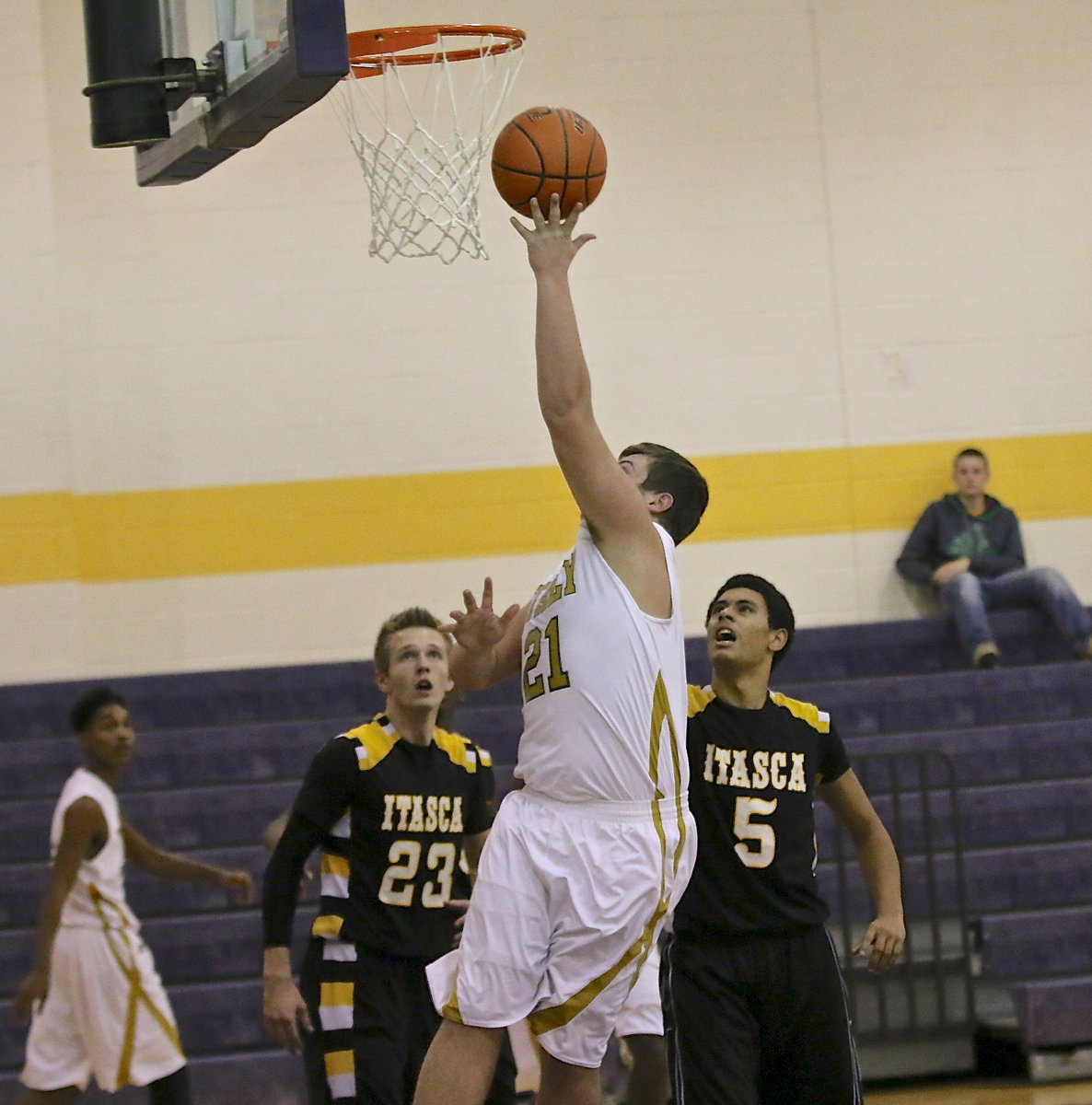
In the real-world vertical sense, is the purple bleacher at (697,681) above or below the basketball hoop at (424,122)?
below

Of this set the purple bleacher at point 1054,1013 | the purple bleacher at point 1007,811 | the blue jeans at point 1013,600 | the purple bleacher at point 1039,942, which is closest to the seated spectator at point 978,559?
the blue jeans at point 1013,600

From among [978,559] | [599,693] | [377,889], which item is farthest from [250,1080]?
[978,559]

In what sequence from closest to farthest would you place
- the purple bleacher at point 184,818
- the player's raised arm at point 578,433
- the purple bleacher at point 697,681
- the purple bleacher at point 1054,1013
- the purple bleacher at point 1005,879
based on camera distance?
the player's raised arm at point 578,433 → the purple bleacher at point 1054,1013 → the purple bleacher at point 697,681 → the purple bleacher at point 1005,879 → the purple bleacher at point 184,818

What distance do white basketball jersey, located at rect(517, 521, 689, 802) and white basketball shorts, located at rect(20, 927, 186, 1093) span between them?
8.44 feet

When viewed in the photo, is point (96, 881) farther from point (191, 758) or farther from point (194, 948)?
point (191, 758)

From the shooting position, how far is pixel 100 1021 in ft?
19.0

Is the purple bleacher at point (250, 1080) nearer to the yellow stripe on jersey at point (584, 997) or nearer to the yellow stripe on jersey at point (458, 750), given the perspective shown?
the yellow stripe on jersey at point (458, 750)

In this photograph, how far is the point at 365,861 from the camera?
457 cm

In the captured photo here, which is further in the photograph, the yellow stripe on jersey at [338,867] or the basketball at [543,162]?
the yellow stripe on jersey at [338,867]

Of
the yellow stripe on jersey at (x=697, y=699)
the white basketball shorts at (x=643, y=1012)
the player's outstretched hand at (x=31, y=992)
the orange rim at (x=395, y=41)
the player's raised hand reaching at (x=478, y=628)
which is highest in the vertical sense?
the orange rim at (x=395, y=41)

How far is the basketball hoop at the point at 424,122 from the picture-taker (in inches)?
231

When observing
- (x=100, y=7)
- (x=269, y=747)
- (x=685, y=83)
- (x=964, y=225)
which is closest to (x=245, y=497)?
(x=269, y=747)

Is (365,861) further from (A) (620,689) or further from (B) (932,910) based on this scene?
(B) (932,910)

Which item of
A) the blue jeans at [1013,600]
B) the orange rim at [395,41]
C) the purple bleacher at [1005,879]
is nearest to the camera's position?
the orange rim at [395,41]
